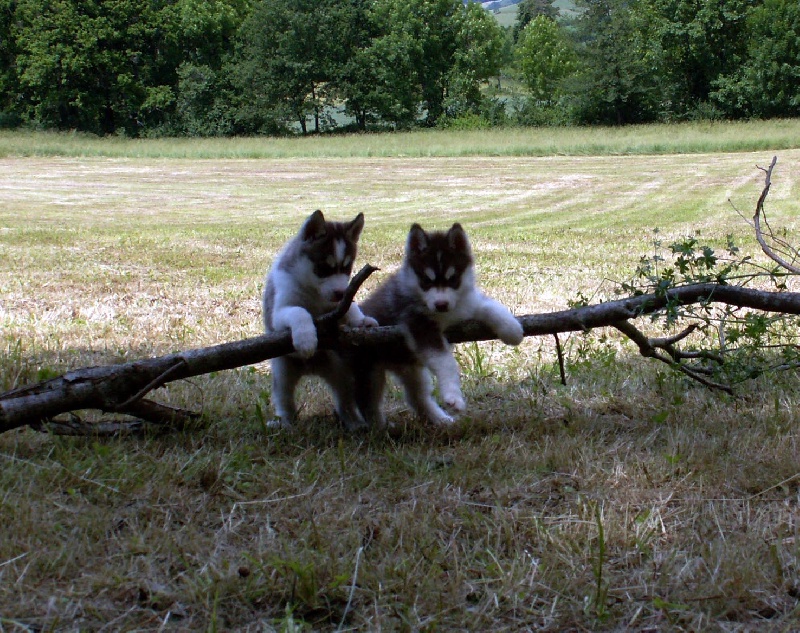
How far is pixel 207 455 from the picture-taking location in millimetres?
3988

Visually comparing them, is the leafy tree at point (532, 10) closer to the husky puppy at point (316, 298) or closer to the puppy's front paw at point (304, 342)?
the husky puppy at point (316, 298)

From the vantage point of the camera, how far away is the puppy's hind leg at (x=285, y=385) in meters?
4.80

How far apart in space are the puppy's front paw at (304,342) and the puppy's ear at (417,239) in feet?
3.10

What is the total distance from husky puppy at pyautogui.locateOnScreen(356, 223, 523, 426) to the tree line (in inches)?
1880

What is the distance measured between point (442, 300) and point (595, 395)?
4.26 ft

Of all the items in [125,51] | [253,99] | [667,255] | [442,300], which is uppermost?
[125,51]

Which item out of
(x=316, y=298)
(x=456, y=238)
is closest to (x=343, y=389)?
(x=316, y=298)

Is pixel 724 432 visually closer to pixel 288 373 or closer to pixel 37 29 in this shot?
pixel 288 373

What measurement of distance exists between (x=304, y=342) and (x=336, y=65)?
2114 inches

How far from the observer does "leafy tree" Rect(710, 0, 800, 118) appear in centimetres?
4766

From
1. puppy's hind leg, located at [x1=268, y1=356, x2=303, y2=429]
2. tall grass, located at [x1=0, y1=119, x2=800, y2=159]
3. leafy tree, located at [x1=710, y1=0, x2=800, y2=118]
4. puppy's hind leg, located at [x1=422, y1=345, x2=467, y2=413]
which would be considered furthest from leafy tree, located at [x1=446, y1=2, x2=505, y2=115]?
puppy's hind leg, located at [x1=422, y1=345, x2=467, y2=413]

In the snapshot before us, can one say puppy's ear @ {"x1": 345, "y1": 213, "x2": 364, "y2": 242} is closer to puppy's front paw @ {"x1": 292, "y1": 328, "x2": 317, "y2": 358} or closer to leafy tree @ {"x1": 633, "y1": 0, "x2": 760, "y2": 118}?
puppy's front paw @ {"x1": 292, "y1": 328, "x2": 317, "y2": 358}

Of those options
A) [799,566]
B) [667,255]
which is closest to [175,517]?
[799,566]

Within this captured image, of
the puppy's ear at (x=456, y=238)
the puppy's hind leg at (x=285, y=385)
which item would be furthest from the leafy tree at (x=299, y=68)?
the puppy's hind leg at (x=285, y=385)
